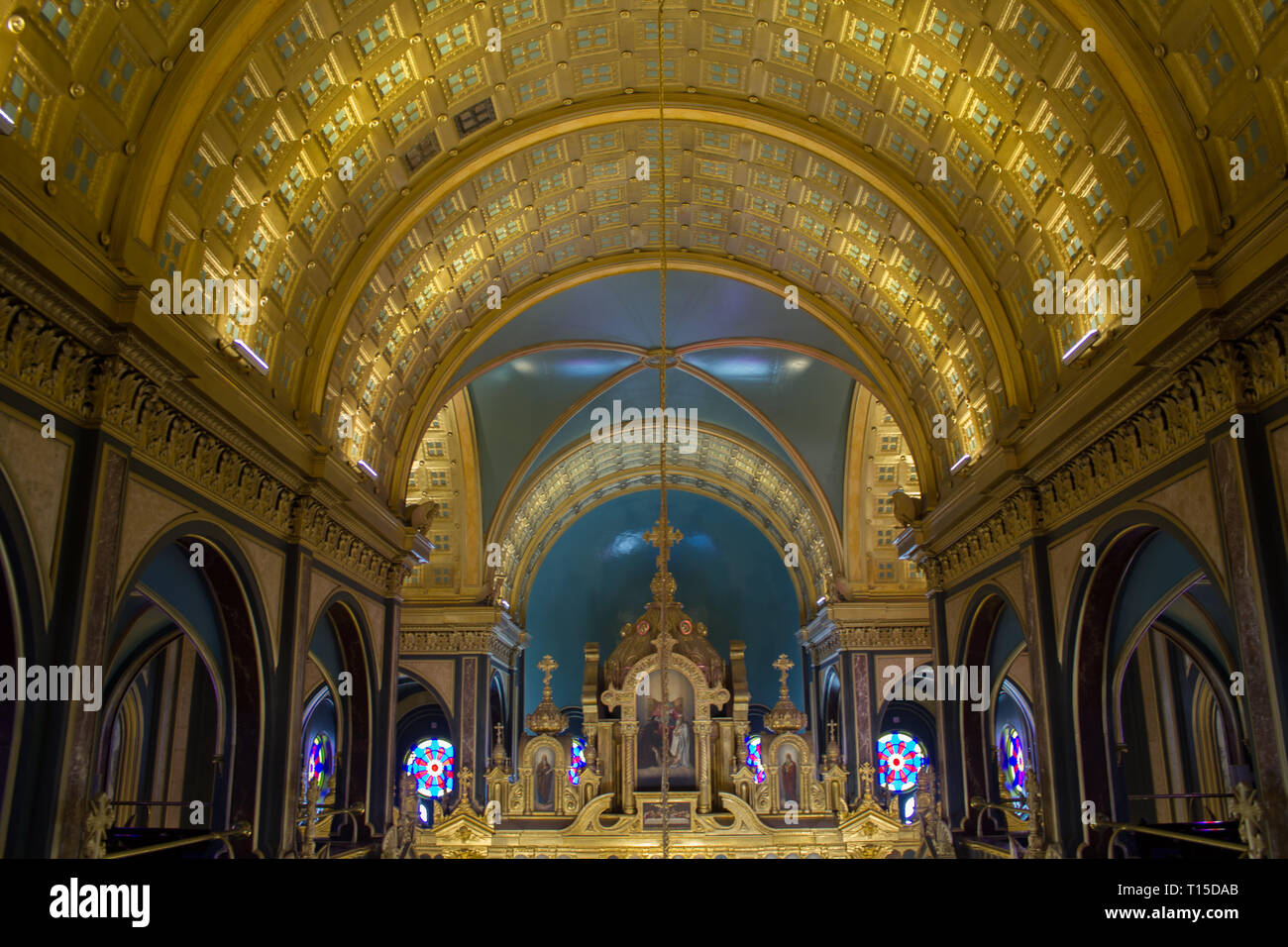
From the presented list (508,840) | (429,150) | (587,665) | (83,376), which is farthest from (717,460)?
(83,376)

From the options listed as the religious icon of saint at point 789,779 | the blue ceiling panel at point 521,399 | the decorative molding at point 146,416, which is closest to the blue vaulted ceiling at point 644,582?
the blue ceiling panel at point 521,399

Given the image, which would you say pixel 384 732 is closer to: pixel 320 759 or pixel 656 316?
pixel 656 316

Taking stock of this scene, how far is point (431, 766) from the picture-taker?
105 feet

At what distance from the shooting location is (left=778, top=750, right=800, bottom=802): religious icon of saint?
2577 centimetres

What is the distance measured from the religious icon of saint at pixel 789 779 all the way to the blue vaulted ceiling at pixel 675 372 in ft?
22.9

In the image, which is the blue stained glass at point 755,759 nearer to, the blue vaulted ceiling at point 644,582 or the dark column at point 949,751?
the dark column at point 949,751

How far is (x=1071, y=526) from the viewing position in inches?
552

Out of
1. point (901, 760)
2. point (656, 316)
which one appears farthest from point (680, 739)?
point (656, 316)

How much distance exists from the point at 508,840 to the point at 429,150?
14.4 meters

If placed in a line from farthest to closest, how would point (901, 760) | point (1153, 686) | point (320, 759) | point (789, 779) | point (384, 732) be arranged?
point (901, 760), point (320, 759), point (789, 779), point (1153, 686), point (384, 732)

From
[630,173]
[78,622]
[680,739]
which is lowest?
[680,739]

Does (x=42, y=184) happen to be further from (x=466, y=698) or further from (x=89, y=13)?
Result: (x=466, y=698)

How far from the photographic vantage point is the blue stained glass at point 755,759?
2550 cm

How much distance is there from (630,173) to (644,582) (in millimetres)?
20763
